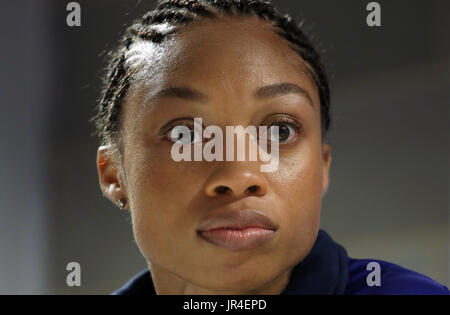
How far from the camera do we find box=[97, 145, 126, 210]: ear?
754 mm

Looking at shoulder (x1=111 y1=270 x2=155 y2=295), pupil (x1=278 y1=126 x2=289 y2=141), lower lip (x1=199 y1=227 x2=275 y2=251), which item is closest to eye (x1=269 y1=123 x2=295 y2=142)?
pupil (x1=278 y1=126 x2=289 y2=141)

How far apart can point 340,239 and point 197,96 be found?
1.92 feet

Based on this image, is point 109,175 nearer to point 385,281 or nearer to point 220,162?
point 220,162

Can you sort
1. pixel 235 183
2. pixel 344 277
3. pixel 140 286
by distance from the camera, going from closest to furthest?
1. pixel 235 183
2. pixel 344 277
3. pixel 140 286

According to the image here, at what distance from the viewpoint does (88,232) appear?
1.17 m

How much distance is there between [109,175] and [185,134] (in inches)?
6.2

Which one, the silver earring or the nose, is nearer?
the nose

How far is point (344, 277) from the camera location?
0.72 meters

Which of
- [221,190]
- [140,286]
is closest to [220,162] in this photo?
[221,190]

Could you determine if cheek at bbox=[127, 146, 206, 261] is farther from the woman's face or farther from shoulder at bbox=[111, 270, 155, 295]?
shoulder at bbox=[111, 270, 155, 295]

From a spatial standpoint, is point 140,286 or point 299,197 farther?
point 140,286

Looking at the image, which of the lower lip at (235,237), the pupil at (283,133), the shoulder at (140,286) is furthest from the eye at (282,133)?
the shoulder at (140,286)

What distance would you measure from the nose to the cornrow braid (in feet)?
0.55
